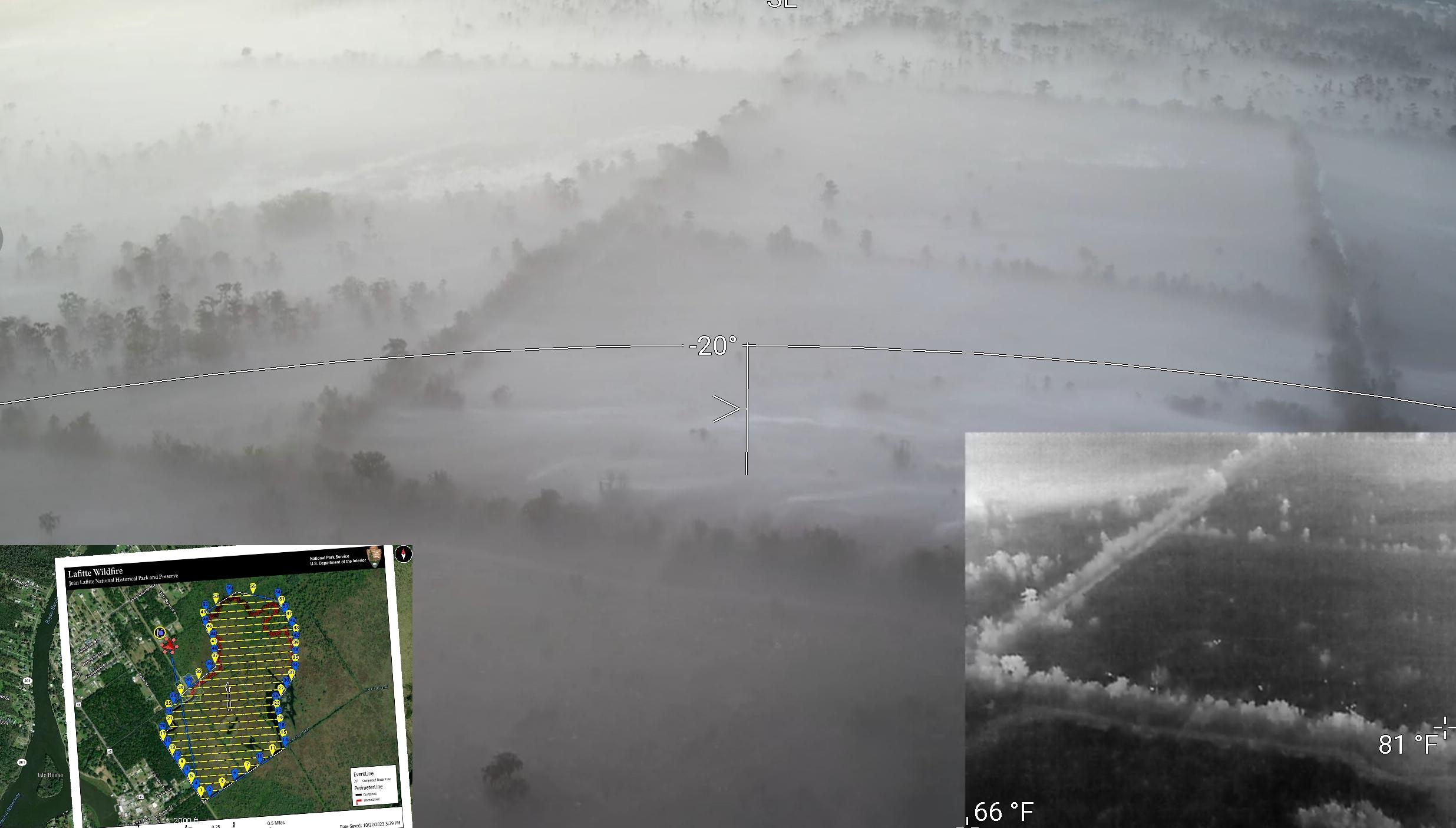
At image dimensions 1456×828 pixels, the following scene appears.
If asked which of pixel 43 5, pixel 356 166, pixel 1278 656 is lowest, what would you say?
pixel 1278 656

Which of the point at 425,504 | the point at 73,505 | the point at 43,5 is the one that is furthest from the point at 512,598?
the point at 43,5

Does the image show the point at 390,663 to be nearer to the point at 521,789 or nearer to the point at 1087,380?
the point at 521,789

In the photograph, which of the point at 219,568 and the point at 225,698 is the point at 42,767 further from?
the point at 219,568
